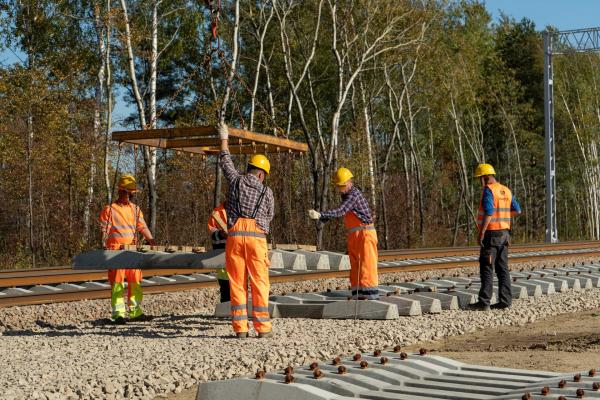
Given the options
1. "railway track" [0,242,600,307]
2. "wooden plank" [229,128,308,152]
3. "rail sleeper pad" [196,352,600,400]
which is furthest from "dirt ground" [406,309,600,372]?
"railway track" [0,242,600,307]

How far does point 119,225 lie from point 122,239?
0.19 metres

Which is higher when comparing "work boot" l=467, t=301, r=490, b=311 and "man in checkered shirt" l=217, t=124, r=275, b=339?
"man in checkered shirt" l=217, t=124, r=275, b=339

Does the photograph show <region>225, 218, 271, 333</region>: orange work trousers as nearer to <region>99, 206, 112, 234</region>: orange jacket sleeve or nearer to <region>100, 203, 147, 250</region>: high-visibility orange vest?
<region>100, 203, 147, 250</region>: high-visibility orange vest

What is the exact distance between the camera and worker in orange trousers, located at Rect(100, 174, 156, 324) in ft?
41.4

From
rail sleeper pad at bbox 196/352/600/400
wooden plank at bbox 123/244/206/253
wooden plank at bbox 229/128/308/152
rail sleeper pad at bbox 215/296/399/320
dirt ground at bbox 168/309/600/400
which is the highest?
wooden plank at bbox 229/128/308/152

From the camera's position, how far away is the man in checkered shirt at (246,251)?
1077 centimetres

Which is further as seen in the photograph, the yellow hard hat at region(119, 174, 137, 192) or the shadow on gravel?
the yellow hard hat at region(119, 174, 137, 192)

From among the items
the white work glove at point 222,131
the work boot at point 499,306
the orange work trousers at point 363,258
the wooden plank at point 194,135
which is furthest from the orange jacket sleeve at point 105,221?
the work boot at point 499,306

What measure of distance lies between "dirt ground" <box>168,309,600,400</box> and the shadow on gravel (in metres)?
2.69

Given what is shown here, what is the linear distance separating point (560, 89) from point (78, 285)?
53436 millimetres

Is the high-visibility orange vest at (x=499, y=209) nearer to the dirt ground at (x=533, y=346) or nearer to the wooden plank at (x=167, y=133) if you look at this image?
the dirt ground at (x=533, y=346)

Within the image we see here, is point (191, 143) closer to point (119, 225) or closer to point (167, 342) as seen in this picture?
point (119, 225)

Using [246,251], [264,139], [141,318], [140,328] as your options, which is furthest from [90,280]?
[246,251]

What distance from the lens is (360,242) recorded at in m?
13.2
